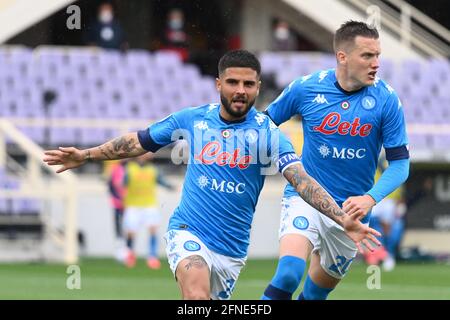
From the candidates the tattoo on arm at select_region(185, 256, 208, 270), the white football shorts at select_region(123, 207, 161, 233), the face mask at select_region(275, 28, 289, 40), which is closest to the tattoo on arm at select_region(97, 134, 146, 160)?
the tattoo on arm at select_region(185, 256, 208, 270)

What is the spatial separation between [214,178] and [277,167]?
0.45 m

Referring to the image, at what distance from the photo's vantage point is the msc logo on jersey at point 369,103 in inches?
379

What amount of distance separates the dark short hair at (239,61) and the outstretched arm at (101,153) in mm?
862

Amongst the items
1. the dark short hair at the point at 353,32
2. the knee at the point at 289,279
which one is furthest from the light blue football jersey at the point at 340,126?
the knee at the point at 289,279

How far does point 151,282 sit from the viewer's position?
16266 millimetres

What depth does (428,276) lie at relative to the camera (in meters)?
17.9

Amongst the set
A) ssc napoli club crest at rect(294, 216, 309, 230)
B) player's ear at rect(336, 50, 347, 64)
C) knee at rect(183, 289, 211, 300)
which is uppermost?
player's ear at rect(336, 50, 347, 64)

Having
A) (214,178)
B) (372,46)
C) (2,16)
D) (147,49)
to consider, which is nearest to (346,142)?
(372,46)

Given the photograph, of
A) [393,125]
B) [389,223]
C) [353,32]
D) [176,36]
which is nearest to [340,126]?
[393,125]

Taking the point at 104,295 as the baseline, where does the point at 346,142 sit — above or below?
above

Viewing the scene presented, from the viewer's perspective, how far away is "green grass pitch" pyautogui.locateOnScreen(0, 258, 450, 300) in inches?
553

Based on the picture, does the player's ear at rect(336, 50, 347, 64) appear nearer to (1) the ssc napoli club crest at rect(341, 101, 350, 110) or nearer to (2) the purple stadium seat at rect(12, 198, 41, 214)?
(1) the ssc napoli club crest at rect(341, 101, 350, 110)

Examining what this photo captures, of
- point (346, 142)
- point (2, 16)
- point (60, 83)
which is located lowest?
point (346, 142)
